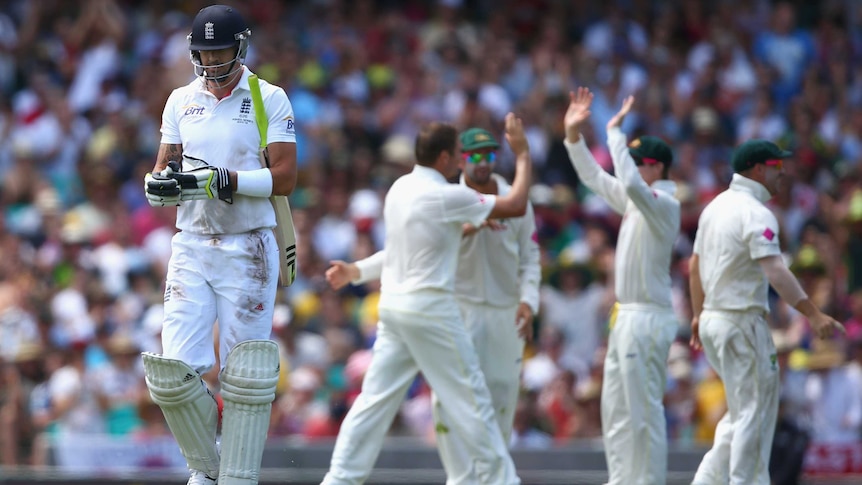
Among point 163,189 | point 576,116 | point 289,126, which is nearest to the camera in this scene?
point 163,189

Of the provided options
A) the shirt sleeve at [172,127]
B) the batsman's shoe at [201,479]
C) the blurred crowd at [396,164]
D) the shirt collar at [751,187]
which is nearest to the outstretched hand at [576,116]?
the shirt collar at [751,187]

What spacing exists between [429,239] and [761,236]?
2.00m

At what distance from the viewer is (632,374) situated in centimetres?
909

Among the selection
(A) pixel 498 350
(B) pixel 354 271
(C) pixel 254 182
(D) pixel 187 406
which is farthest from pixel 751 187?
(D) pixel 187 406

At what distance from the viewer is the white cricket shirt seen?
9.12 m

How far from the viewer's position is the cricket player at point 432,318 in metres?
8.66

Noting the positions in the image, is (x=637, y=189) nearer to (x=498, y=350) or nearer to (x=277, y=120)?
(x=498, y=350)

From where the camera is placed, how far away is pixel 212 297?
279 inches

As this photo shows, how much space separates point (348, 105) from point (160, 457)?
17.1 ft

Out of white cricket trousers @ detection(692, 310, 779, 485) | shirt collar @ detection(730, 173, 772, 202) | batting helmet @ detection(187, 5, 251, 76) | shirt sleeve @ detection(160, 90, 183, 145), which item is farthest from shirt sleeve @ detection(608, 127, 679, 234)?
shirt sleeve @ detection(160, 90, 183, 145)

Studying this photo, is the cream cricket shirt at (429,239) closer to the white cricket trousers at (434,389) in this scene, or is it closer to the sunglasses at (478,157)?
the white cricket trousers at (434,389)

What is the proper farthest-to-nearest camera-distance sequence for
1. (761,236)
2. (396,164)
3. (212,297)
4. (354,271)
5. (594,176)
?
(396,164)
(354,271)
(594,176)
(761,236)
(212,297)

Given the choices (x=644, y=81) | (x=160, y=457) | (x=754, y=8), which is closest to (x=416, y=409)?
(x=160, y=457)

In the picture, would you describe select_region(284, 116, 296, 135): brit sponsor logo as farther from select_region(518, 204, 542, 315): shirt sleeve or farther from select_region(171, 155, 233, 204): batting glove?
select_region(518, 204, 542, 315): shirt sleeve
